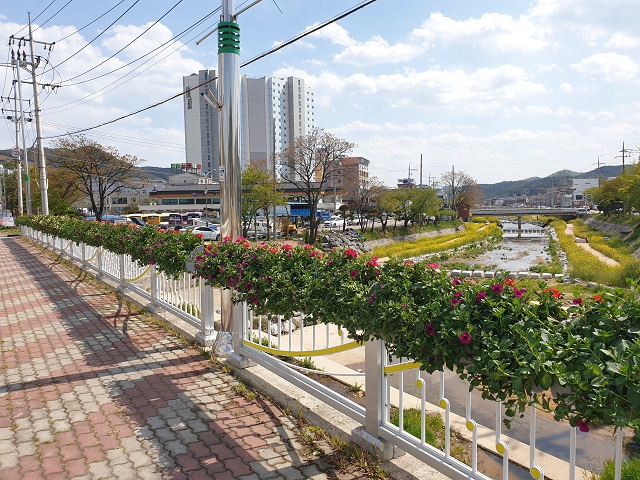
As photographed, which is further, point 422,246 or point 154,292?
point 422,246

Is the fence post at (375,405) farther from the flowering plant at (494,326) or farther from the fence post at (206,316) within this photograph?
the fence post at (206,316)

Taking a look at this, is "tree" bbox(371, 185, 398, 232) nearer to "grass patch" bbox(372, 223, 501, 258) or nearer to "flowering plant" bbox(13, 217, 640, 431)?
"grass patch" bbox(372, 223, 501, 258)

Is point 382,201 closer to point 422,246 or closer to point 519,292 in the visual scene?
point 422,246

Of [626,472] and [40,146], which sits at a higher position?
[40,146]

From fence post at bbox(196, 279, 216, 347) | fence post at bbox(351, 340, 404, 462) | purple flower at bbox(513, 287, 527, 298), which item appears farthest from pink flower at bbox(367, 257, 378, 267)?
fence post at bbox(196, 279, 216, 347)

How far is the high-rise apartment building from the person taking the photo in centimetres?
9594

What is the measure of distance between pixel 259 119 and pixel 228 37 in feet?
307

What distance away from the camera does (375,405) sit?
359 centimetres

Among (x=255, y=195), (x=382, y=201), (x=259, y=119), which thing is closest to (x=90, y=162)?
(x=255, y=195)

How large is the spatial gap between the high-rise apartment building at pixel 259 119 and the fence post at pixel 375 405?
84.8m

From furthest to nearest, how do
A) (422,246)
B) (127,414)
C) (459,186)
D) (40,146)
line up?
(459,186) → (422,246) → (40,146) → (127,414)

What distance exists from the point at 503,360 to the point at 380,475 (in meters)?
1.55

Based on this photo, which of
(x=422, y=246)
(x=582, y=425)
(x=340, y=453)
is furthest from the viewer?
(x=422, y=246)

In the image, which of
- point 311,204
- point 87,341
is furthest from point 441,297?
point 311,204
